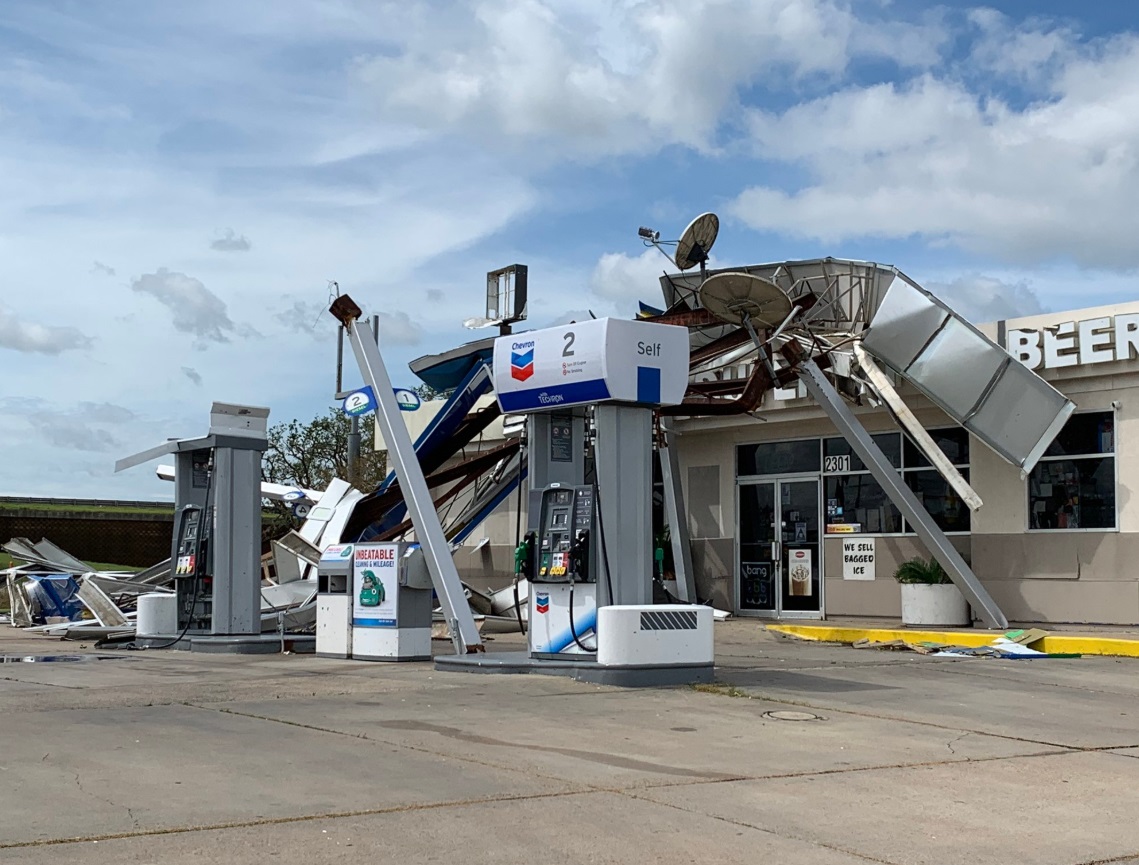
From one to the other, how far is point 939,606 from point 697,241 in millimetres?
7306

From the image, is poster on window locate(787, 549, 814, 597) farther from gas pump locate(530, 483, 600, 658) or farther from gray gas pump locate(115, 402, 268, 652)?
gas pump locate(530, 483, 600, 658)

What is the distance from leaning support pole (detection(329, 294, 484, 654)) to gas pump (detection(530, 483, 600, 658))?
148cm

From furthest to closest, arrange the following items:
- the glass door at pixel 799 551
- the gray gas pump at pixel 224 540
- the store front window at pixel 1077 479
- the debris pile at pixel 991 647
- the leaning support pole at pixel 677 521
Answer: the leaning support pole at pixel 677 521, the glass door at pixel 799 551, the store front window at pixel 1077 479, the gray gas pump at pixel 224 540, the debris pile at pixel 991 647

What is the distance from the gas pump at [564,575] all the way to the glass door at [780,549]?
36.4 ft

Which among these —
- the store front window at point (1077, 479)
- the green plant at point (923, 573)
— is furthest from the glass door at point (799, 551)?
the store front window at point (1077, 479)

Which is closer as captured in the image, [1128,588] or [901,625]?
[1128,588]

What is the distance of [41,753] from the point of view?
8344mm

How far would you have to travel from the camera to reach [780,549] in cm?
2441

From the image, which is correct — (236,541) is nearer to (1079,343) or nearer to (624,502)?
(624,502)

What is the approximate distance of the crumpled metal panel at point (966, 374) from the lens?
64.1 ft

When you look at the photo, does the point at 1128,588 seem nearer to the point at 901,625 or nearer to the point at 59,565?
the point at 901,625

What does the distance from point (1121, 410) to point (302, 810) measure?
16407 millimetres

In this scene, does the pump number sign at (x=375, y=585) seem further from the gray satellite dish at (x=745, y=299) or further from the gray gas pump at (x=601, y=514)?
the gray satellite dish at (x=745, y=299)

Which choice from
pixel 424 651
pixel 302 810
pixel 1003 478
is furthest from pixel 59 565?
pixel 302 810
